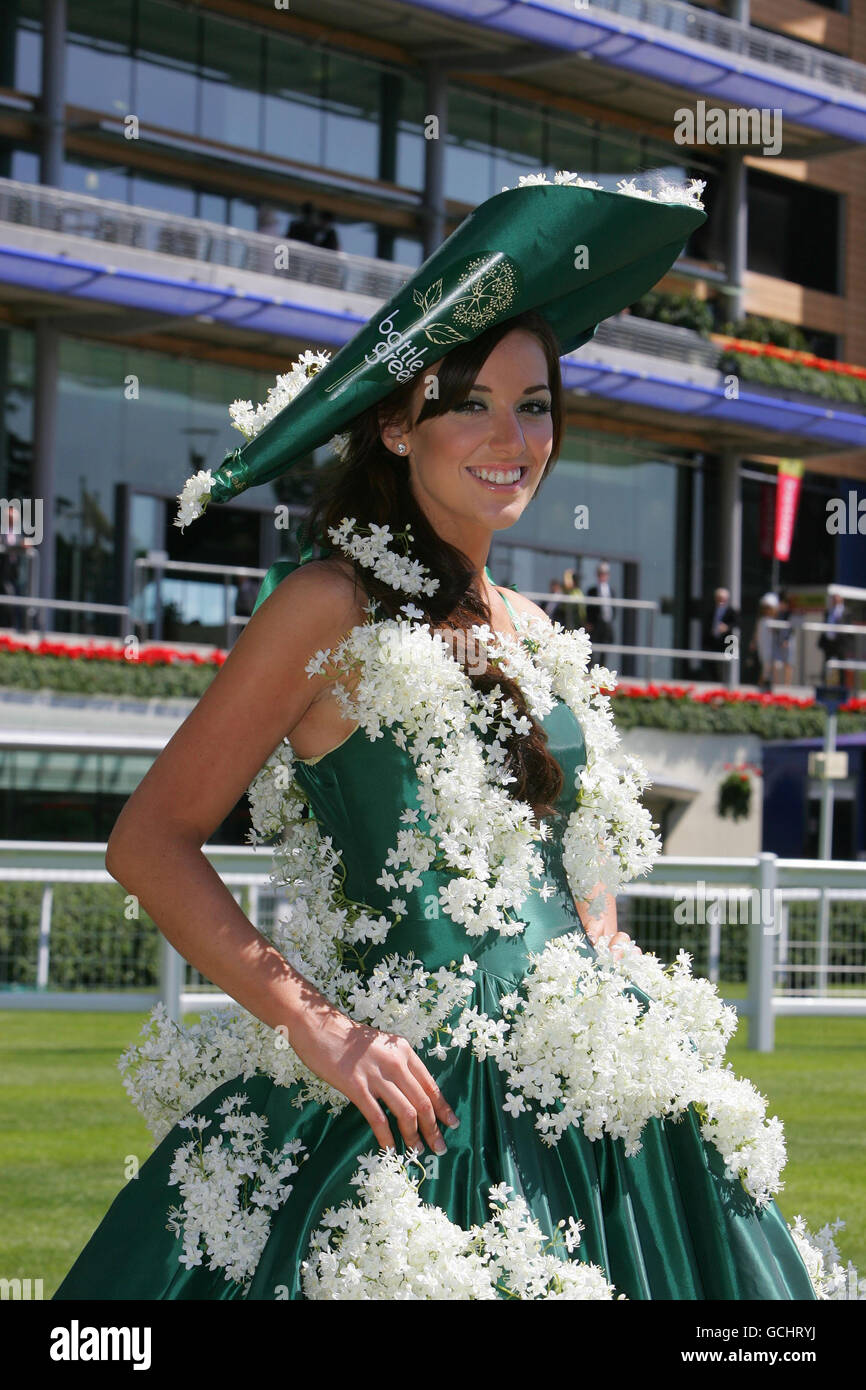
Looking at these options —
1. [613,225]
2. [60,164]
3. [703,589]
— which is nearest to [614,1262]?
[613,225]

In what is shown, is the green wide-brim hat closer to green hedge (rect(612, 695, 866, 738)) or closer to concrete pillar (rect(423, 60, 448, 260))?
green hedge (rect(612, 695, 866, 738))

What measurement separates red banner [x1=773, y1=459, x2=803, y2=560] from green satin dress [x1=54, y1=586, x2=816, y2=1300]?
95.5 ft

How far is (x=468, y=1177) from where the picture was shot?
8.54 ft

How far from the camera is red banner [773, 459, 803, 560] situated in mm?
31250

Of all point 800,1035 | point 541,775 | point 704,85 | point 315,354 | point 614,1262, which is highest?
point 704,85

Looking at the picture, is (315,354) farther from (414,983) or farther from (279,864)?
(414,983)

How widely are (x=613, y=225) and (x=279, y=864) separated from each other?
3.96ft

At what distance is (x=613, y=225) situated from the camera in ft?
9.37

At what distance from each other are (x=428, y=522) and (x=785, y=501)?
29724mm

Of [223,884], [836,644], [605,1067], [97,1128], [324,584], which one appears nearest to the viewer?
[223,884]

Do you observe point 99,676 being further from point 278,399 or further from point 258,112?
point 278,399

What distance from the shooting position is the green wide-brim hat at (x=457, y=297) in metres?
2.73

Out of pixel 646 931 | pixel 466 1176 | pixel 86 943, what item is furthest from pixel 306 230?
pixel 466 1176

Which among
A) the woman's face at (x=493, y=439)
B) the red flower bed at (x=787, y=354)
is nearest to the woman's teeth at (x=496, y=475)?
the woman's face at (x=493, y=439)
